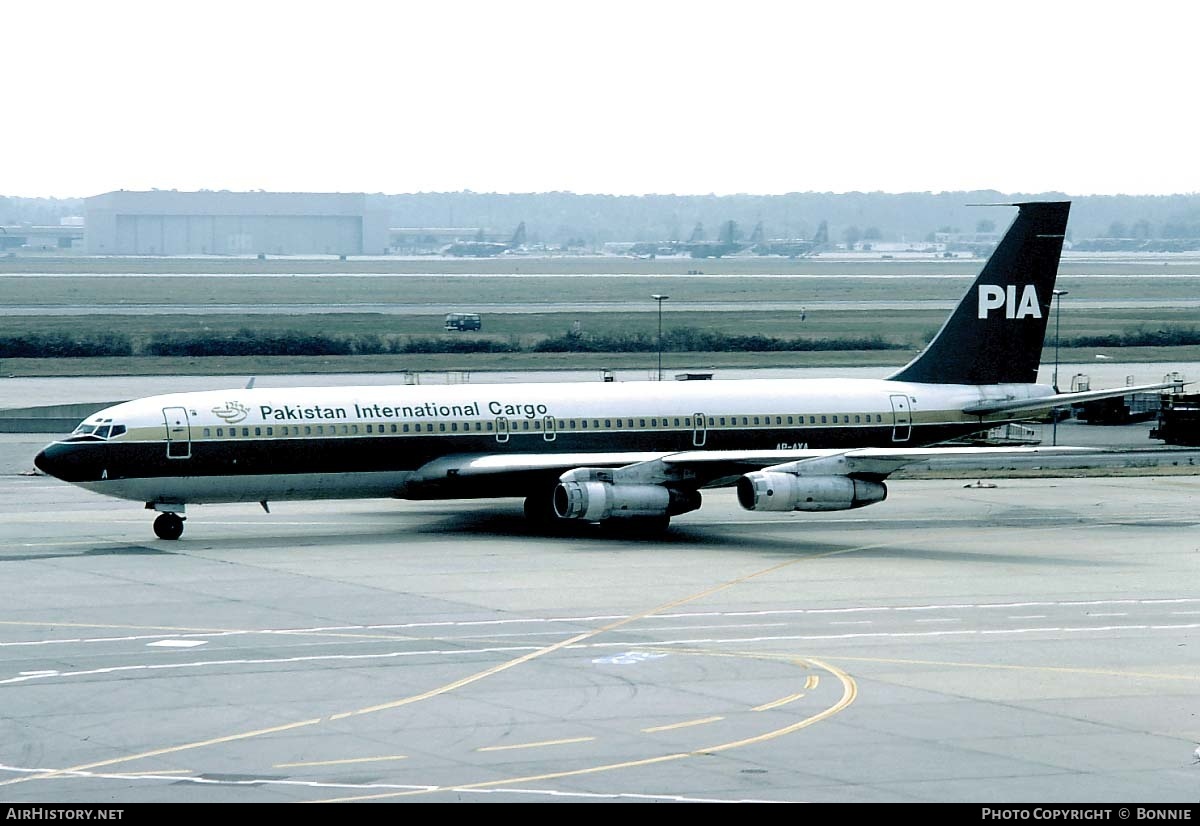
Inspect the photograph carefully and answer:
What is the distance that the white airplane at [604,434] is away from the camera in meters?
46.5

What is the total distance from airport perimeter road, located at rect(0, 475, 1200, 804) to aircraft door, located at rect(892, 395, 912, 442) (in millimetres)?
3007

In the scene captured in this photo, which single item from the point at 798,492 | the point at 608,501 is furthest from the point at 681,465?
the point at 798,492

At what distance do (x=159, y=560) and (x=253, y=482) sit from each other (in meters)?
4.63

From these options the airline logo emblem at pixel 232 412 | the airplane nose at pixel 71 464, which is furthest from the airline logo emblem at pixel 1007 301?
the airplane nose at pixel 71 464

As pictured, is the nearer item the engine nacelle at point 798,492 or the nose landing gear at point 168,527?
the engine nacelle at point 798,492

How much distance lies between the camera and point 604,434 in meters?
51.2

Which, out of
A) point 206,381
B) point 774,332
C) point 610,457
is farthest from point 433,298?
point 610,457

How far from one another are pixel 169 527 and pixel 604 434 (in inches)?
497

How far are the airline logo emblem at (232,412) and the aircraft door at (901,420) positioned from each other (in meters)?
19.6

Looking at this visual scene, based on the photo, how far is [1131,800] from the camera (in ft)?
70.9

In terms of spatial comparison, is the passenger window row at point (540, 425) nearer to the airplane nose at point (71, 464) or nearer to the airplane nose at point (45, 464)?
the airplane nose at point (71, 464)

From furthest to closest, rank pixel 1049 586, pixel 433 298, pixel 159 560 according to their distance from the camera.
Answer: pixel 433 298
pixel 159 560
pixel 1049 586

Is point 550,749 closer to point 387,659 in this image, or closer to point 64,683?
point 387,659

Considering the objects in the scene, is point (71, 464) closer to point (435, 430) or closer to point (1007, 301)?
point (435, 430)
